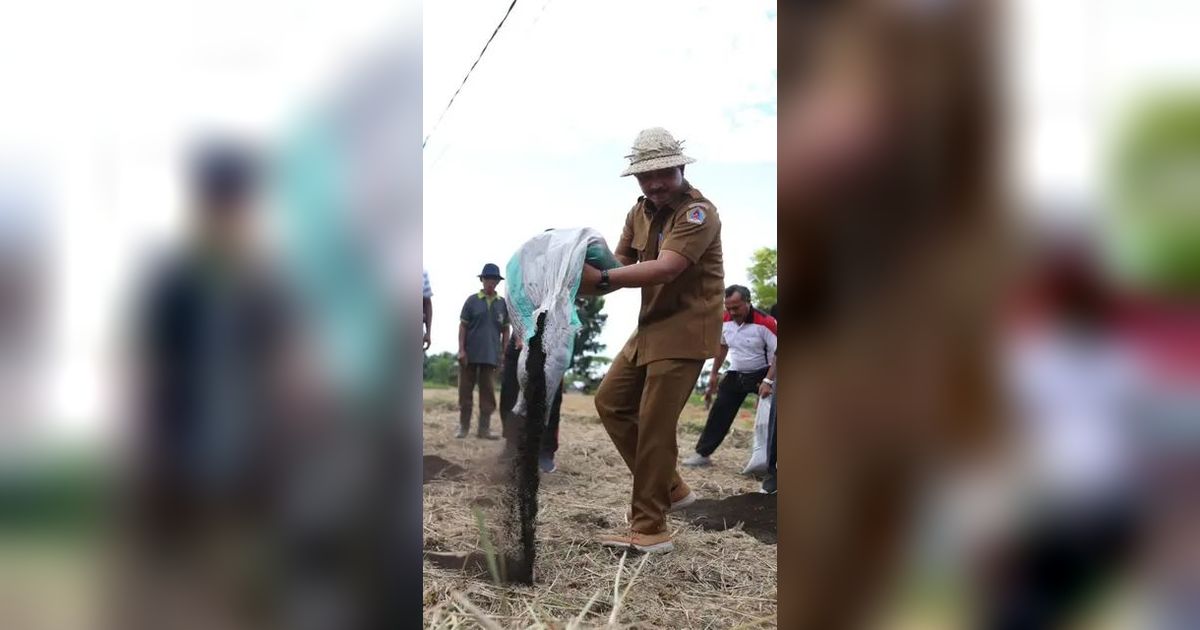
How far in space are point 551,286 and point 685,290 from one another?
26.5 inches

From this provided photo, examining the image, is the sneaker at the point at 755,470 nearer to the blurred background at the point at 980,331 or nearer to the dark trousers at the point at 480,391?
the dark trousers at the point at 480,391

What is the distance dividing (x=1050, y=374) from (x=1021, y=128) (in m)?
0.26

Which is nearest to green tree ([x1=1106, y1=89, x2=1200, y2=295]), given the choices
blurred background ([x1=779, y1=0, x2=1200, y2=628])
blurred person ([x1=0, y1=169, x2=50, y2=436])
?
blurred background ([x1=779, y1=0, x2=1200, y2=628])

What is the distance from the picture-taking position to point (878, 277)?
2.95ft

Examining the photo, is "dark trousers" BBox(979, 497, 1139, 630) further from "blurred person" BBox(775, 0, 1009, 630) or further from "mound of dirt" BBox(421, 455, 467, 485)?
"mound of dirt" BBox(421, 455, 467, 485)

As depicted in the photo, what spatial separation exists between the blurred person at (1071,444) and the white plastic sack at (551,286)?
6.40 ft

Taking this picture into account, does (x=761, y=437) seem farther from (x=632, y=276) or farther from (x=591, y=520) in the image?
(x=632, y=276)

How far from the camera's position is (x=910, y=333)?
0.87 meters

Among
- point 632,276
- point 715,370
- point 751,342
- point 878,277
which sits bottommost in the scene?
point 715,370

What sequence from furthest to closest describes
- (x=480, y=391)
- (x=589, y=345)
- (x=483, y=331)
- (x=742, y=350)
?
(x=589, y=345) < (x=480, y=391) < (x=483, y=331) < (x=742, y=350)

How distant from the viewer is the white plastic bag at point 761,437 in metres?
5.45

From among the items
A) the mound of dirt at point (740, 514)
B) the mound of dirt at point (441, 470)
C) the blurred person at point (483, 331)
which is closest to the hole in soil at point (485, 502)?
the mound of dirt at point (740, 514)

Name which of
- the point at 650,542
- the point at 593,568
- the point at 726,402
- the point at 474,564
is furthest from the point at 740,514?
the point at 474,564

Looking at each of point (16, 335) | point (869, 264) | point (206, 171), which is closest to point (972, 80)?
point (869, 264)
